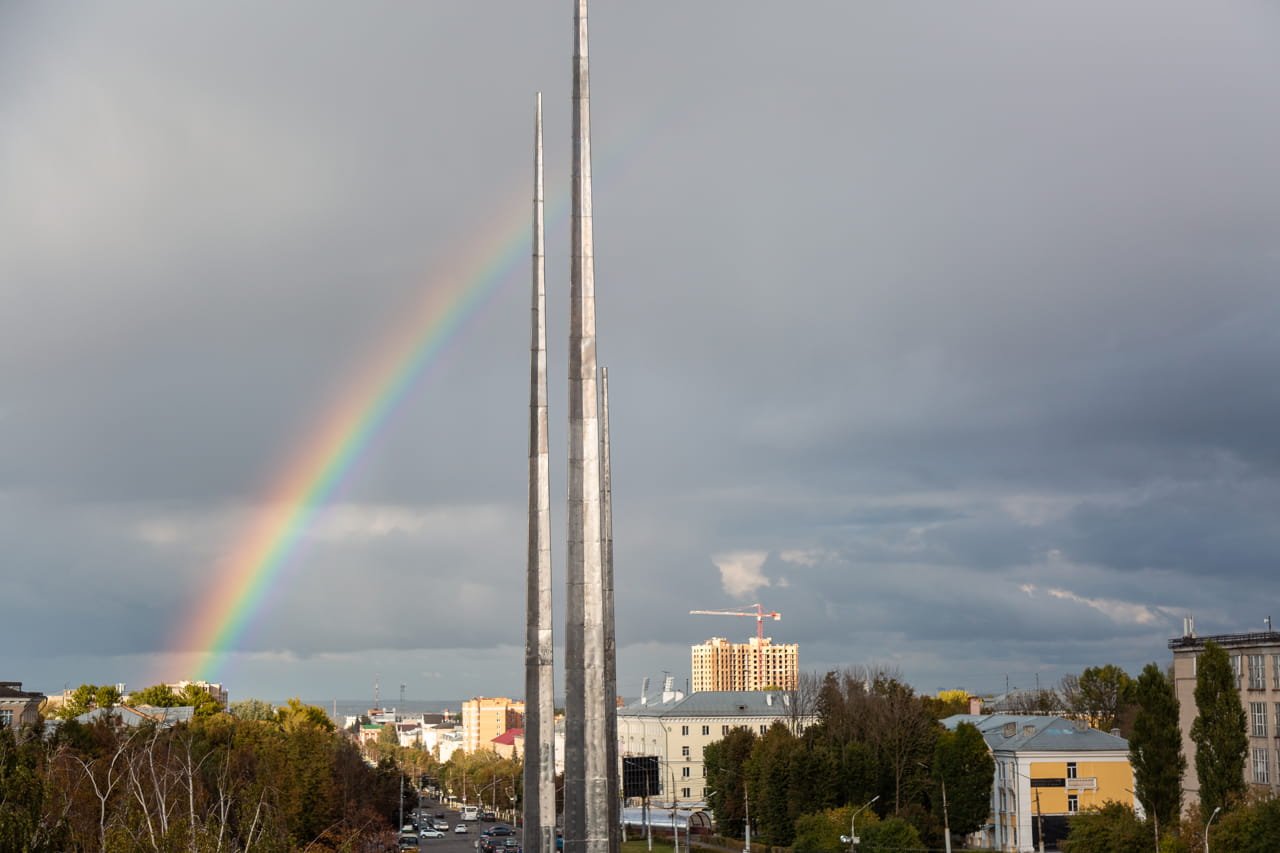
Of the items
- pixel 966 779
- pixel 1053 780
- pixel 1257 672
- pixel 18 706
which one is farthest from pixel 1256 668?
pixel 18 706

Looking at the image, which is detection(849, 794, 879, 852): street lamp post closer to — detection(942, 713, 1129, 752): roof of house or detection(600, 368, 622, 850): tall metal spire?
detection(942, 713, 1129, 752): roof of house

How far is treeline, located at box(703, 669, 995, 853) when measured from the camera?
405 ft

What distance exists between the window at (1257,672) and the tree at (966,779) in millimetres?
30198

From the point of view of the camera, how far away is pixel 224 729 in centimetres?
11544

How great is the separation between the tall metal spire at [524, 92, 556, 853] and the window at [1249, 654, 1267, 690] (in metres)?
87.8

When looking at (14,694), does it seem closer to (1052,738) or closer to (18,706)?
(18,706)

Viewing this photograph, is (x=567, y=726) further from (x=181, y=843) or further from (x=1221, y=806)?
(x=1221, y=806)

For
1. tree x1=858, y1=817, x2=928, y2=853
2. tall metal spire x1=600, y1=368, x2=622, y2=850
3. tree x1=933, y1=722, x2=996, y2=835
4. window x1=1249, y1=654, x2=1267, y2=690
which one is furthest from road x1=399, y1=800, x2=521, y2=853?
tall metal spire x1=600, y1=368, x2=622, y2=850

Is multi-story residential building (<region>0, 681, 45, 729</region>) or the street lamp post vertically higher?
multi-story residential building (<region>0, 681, 45, 729</region>)

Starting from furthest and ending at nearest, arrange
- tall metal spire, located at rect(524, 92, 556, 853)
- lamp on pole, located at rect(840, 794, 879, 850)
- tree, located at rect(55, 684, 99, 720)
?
tree, located at rect(55, 684, 99, 720), lamp on pole, located at rect(840, 794, 879, 850), tall metal spire, located at rect(524, 92, 556, 853)

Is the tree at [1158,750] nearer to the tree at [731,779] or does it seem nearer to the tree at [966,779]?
the tree at [966,779]

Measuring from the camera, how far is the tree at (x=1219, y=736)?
8094 centimetres

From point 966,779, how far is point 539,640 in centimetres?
10702

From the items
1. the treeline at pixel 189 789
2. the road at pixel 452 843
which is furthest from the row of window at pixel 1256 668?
the road at pixel 452 843
